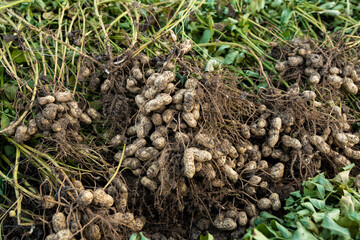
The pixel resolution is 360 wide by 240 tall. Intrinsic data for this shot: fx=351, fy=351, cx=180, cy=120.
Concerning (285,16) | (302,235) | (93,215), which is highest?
(285,16)

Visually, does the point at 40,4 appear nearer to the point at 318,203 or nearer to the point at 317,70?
the point at 317,70

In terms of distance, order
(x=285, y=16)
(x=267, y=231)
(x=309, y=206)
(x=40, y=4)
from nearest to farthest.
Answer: (x=267, y=231) → (x=309, y=206) → (x=40, y=4) → (x=285, y=16)

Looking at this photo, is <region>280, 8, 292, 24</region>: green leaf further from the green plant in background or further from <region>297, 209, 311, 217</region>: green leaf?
<region>297, 209, 311, 217</region>: green leaf

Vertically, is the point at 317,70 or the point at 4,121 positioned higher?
the point at 317,70

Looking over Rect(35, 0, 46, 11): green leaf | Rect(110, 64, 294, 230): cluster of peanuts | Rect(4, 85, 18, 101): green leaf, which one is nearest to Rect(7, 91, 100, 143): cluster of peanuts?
Rect(110, 64, 294, 230): cluster of peanuts

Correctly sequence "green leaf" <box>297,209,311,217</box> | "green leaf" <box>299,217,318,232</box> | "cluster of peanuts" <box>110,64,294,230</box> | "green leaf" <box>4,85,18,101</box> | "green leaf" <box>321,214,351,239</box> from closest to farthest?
"green leaf" <box>321,214,351,239</box>, "green leaf" <box>299,217,318,232</box>, "green leaf" <box>297,209,311,217</box>, "cluster of peanuts" <box>110,64,294,230</box>, "green leaf" <box>4,85,18,101</box>

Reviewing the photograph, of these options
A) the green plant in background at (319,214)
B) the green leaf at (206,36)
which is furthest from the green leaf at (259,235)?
the green leaf at (206,36)

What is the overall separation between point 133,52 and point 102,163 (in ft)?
2.42

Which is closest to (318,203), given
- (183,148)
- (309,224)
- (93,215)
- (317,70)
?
(309,224)

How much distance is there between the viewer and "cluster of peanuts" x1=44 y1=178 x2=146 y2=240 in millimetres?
1735

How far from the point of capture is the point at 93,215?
1.79 m

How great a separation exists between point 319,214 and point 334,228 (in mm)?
157

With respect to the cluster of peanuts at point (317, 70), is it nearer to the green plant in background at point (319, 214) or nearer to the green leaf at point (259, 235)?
the green plant in background at point (319, 214)

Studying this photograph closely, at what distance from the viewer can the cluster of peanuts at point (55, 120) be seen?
204 cm
